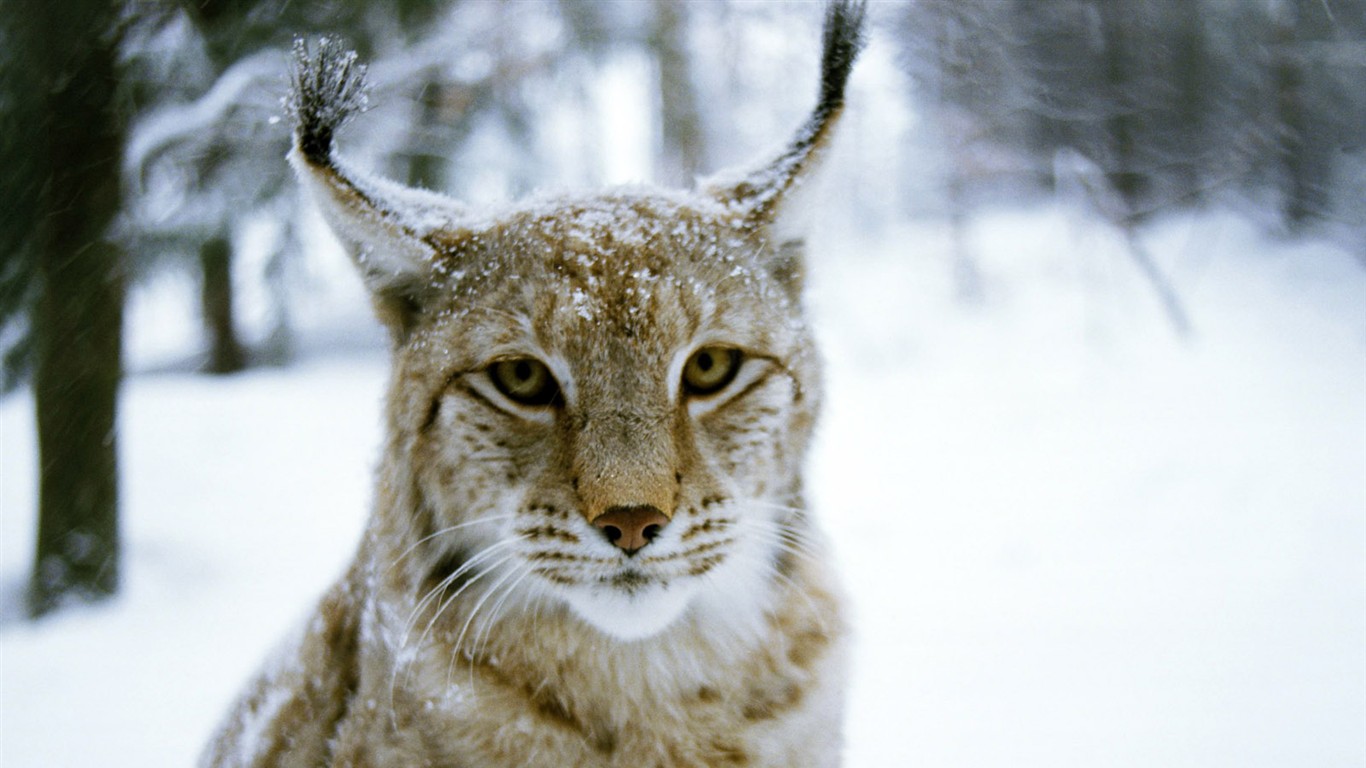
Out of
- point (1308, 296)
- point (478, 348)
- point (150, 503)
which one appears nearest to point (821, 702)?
point (478, 348)

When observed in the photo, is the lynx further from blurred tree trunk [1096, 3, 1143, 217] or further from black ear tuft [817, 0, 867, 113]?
blurred tree trunk [1096, 3, 1143, 217]

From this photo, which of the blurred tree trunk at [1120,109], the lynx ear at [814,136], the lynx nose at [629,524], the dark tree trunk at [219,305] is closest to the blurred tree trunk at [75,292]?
the dark tree trunk at [219,305]

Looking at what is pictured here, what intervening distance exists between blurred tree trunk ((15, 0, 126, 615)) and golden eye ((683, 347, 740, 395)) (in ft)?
7.29

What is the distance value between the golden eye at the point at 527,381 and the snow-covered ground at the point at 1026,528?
0.45 metres

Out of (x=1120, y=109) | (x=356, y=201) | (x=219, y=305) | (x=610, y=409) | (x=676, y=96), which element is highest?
(x=676, y=96)

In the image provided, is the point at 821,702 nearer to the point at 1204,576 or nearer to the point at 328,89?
the point at 328,89

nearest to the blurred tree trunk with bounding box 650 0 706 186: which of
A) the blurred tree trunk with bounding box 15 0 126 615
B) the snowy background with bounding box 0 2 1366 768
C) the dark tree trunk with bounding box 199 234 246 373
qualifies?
the snowy background with bounding box 0 2 1366 768

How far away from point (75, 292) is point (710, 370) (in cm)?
274

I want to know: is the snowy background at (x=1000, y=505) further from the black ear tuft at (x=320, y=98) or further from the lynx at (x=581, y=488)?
the black ear tuft at (x=320, y=98)

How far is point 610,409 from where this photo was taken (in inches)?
59.7

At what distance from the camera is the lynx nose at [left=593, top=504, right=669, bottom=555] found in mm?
1422

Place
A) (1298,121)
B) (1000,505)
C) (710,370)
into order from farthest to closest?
(1000,505)
(1298,121)
(710,370)

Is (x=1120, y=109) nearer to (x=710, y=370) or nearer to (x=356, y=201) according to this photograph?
(x=710, y=370)

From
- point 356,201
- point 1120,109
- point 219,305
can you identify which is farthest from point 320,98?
point 219,305
